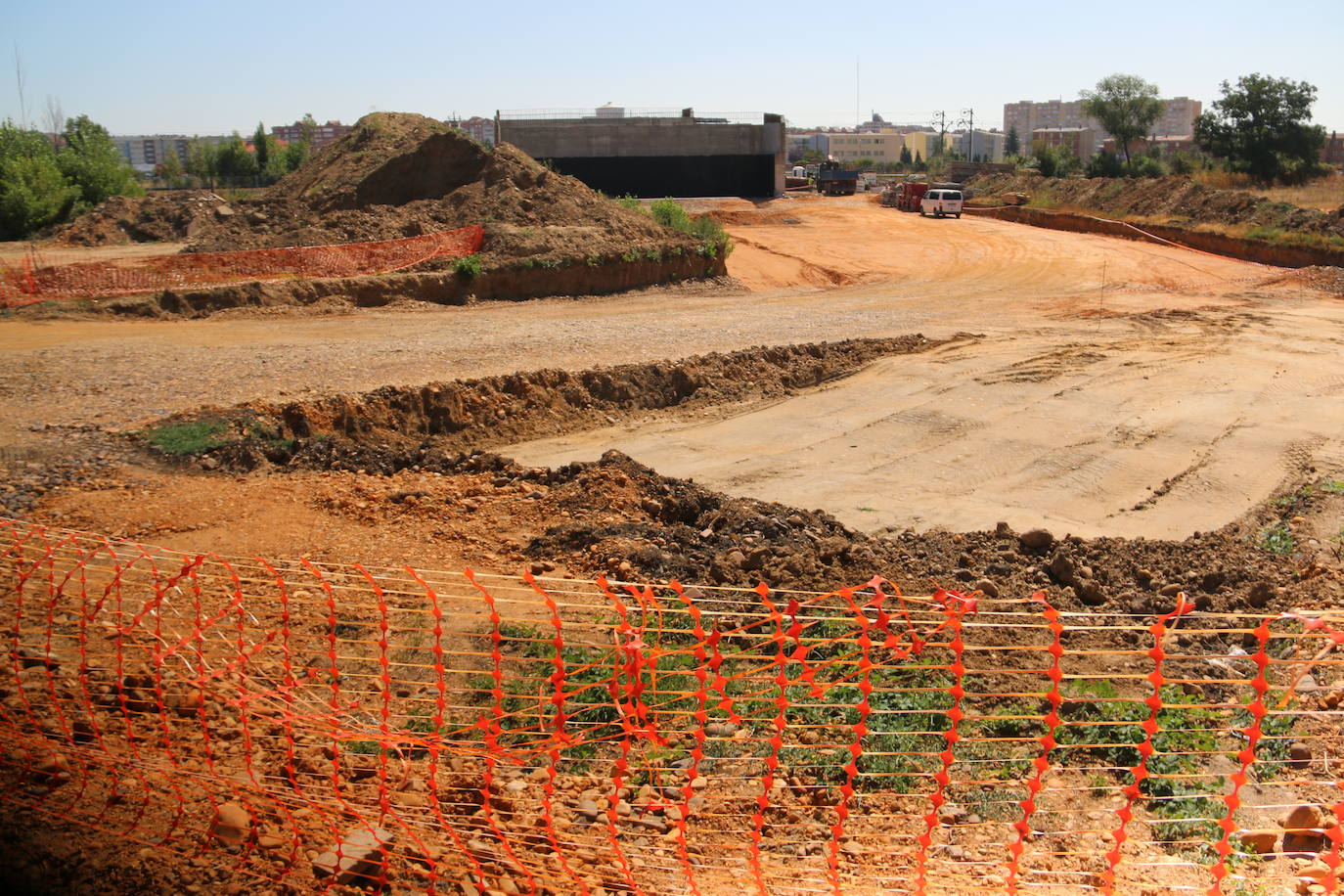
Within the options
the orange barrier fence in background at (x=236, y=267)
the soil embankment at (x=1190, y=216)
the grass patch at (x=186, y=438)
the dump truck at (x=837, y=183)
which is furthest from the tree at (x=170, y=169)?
the grass patch at (x=186, y=438)

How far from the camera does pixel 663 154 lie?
171 feet

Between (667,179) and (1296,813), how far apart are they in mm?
50257

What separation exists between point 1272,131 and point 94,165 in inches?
2099

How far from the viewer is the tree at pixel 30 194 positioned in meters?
36.1

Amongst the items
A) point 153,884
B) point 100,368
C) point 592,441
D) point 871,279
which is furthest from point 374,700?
point 871,279

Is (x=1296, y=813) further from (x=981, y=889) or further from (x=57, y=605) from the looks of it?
(x=57, y=605)

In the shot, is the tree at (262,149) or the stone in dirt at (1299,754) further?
the tree at (262,149)

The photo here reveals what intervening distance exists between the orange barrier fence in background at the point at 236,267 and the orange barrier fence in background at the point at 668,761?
59.0 feet

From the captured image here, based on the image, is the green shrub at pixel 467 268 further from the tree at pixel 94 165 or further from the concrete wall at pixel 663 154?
the concrete wall at pixel 663 154

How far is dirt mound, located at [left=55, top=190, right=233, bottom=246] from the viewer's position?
3522 centimetres

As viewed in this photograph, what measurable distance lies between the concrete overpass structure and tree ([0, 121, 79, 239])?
66.5 ft

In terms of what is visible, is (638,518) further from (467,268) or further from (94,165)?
(94,165)

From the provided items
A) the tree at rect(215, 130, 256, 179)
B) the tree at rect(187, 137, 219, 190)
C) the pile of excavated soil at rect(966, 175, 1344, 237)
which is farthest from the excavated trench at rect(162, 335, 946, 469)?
the tree at rect(215, 130, 256, 179)

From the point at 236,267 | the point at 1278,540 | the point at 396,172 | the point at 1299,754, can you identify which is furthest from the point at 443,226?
the point at 1299,754
